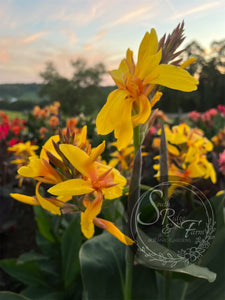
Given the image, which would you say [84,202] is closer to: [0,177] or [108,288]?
[108,288]

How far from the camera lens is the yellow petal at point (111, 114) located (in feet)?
0.83

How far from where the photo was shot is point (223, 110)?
1.96m

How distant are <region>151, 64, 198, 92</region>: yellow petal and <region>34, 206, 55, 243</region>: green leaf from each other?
70cm

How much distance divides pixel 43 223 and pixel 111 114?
0.68 m

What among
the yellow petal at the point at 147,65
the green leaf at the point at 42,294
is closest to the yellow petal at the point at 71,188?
the yellow petal at the point at 147,65

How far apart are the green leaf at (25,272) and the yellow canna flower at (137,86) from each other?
0.80 meters

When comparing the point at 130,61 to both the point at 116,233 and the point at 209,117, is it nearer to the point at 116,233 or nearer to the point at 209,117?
the point at 116,233

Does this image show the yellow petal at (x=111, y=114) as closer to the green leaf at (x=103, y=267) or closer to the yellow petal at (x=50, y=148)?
the yellow petal at (x=50, y=148)

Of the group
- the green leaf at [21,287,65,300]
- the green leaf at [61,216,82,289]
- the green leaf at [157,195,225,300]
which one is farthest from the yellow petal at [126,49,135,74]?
the green leaf at [21,287,65,300]

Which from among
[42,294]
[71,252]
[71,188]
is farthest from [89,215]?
[42,294]

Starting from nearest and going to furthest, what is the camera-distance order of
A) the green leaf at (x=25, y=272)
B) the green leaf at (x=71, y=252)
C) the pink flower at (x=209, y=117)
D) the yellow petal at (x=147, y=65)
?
the yellow petal at (x=147, y=65)
the green leaf at (x=71, y=252)
the green leaf at (x=25, y=272)
the pink flower at (x=209, y=117)

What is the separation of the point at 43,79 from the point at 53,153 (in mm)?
211

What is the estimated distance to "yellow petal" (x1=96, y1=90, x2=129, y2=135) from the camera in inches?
10.0

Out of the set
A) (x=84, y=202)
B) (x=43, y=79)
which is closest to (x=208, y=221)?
(x=84, y=202)
